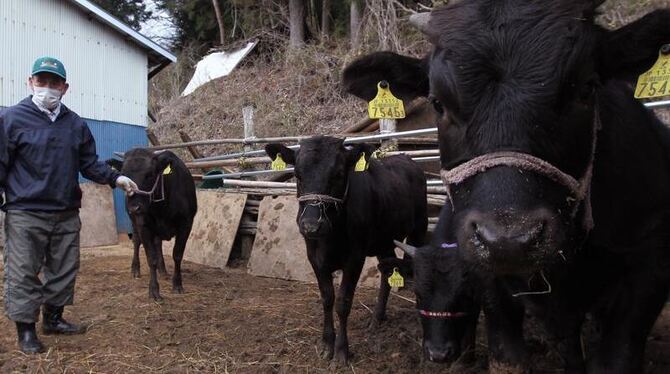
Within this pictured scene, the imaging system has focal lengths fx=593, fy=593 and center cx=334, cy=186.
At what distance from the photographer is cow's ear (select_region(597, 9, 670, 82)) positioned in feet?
8.36

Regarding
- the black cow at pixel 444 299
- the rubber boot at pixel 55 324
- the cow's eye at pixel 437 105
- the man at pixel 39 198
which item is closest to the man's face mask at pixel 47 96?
the man at pixel 39 198

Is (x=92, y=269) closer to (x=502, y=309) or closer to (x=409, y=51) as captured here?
(x=502, y=309)

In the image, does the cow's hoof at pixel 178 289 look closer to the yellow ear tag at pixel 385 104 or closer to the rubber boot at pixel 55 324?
the rubber boot at pixel 55 324

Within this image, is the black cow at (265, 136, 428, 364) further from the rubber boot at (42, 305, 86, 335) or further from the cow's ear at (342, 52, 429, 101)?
the rubber boot at (42, 305, 86, 335)

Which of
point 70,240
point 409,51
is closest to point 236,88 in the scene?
point 409,51

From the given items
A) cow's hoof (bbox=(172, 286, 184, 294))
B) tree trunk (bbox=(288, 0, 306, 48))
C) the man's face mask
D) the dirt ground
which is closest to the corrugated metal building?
tree trunk (bbox=(288, 0, 306, 48))

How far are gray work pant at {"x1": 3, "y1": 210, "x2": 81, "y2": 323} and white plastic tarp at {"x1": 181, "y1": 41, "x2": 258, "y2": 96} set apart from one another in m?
17.3

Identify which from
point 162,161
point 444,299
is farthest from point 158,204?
point 444,299

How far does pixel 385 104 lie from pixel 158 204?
494 cm

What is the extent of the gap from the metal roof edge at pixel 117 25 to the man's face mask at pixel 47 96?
35.7 feet

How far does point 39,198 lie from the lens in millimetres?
4898

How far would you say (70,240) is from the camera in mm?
5176

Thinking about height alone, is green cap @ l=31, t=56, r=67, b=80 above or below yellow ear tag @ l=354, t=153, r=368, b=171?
above

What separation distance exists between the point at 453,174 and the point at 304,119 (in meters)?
14.7
